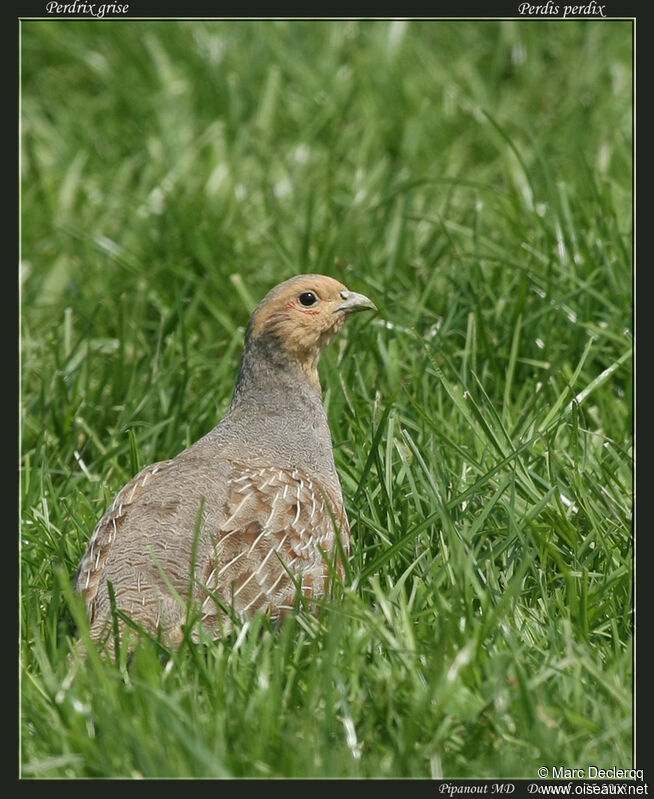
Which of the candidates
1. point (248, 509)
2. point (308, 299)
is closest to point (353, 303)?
point (308, 299)

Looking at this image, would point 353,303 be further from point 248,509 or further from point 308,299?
point 248,509

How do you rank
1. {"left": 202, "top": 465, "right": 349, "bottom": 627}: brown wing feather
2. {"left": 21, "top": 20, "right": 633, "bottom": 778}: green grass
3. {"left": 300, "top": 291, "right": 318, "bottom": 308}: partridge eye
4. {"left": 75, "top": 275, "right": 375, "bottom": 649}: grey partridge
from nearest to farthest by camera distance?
{"left": 21, "top": 20, "right": 633, "bottom": 778}: green grass → {"left": 75, "top": 275, "right": 375, "bottom": 649}: grey partridge → {"left": 202, "top": 465, "right": 349, "bottom": 627}: brown wing feather → {"left": 300, "top": 291, "right": 318, "bottom": 308}: partridge eye

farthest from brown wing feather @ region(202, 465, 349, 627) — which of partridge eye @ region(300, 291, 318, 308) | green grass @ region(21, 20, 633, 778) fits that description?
partridge eye @ region(300, 291, 318, 308)

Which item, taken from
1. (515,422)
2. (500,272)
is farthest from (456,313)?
(515,422)

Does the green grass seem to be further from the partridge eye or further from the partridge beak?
the partridge eye

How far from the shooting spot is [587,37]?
952 centimetres

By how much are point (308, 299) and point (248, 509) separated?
1.10m

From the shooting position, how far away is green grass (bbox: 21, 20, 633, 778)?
12.9 ft

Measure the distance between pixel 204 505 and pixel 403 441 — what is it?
1.09m

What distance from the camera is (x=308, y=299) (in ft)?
18.1

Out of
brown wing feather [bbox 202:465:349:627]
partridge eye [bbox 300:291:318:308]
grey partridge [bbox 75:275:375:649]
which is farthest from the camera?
partridge eye [bbox 300:291:318:308]

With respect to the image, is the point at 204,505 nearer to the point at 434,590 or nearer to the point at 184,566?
the point at 184,566

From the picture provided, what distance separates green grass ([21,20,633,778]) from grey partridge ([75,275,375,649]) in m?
0.18

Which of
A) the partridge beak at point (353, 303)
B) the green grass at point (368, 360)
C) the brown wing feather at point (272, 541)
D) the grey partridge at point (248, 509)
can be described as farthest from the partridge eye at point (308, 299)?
the brown wing feather at point (272, 541)
